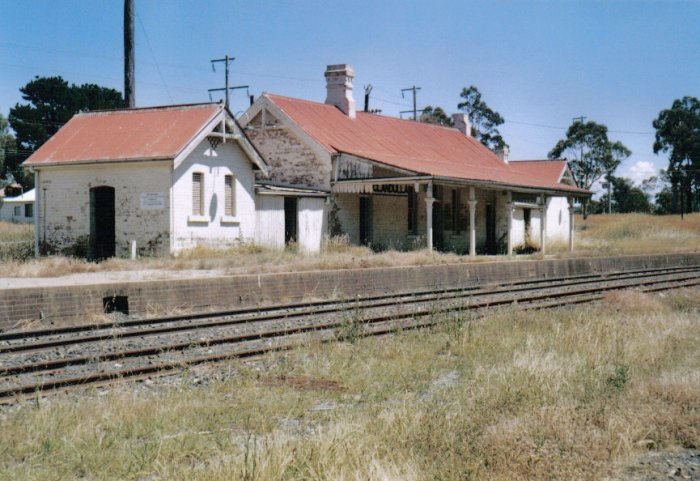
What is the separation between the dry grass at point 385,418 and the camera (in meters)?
5.02

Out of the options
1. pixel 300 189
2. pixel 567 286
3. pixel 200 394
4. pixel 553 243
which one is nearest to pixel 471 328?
pixel 200 394

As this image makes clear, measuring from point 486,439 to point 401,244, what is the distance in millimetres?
24161

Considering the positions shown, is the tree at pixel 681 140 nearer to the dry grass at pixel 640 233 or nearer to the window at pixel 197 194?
the dry grass at pixel 640 233

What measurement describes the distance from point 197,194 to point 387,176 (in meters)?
6.63

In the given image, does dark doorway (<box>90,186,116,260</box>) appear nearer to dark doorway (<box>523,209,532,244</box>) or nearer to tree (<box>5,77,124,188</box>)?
dark doorway (<box>523,209,532,244</box>)

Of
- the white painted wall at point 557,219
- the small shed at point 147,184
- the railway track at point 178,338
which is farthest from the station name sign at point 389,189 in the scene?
the white painted wall at point 557,219

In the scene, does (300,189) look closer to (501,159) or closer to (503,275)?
(503,275)

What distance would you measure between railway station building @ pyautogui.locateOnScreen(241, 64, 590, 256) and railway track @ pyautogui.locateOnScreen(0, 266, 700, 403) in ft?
37.0

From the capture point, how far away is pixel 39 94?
2379 inches

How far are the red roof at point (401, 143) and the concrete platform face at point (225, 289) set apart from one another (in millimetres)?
4760

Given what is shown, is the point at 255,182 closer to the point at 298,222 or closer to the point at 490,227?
the point at 298,222

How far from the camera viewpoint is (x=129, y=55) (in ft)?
94.5

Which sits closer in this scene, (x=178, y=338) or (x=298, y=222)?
(x=178, y=338)

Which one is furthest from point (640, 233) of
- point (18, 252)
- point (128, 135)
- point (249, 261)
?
point (18, 252)
